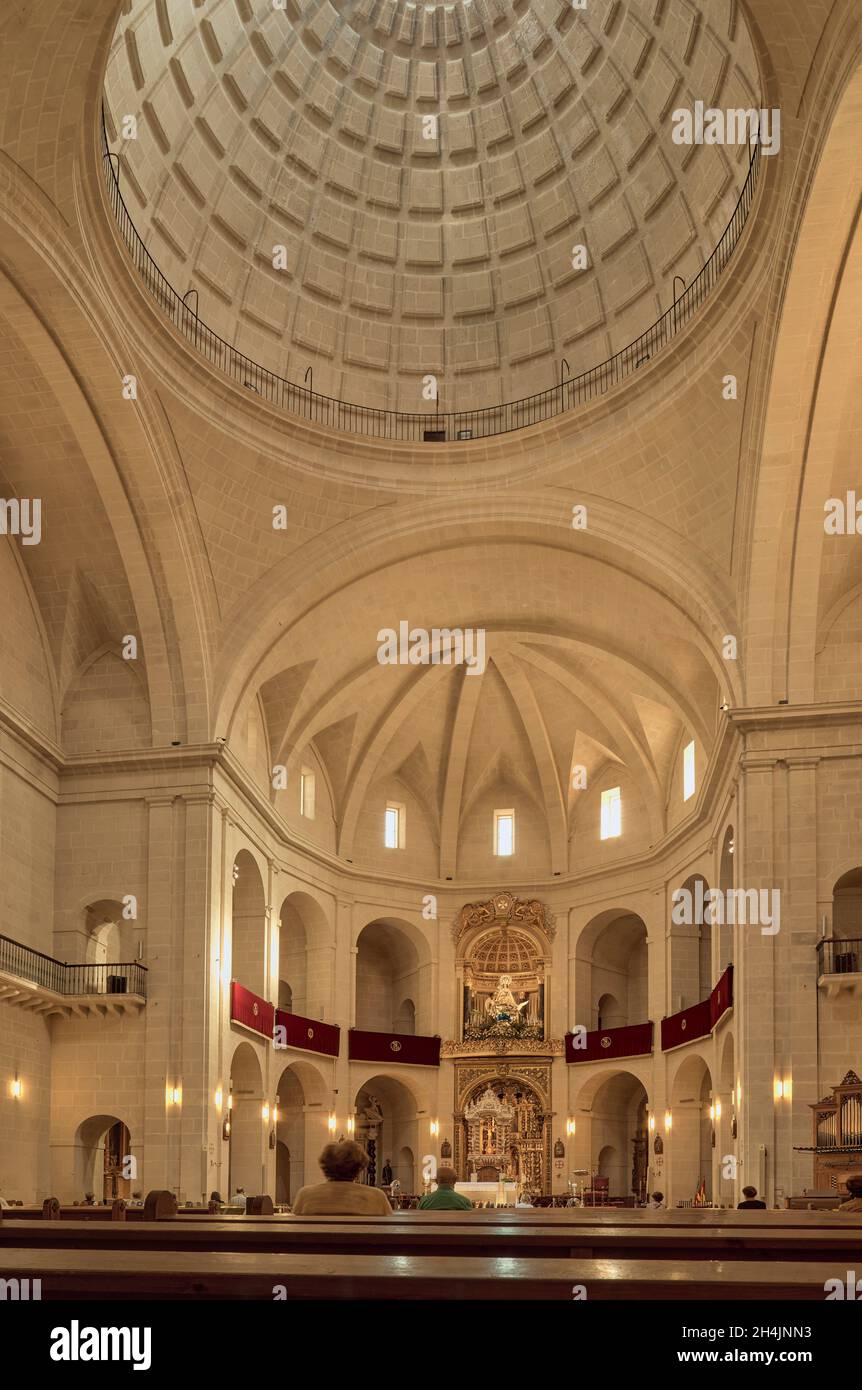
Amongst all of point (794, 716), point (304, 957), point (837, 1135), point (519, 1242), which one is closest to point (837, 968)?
point (837, 1135)

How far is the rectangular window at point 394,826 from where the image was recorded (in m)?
37.6

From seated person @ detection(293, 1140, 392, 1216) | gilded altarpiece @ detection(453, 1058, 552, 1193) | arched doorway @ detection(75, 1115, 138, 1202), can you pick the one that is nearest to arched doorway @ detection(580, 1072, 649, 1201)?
gilded altarpiece @ detection(453, 1058, 552, 1193)

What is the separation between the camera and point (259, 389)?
27359 millimetres

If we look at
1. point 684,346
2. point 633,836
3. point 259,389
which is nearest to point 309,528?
point 259,389

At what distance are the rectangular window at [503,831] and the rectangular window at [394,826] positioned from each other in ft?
8.19

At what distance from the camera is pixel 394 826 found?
124 ft

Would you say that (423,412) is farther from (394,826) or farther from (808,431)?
(394,826)

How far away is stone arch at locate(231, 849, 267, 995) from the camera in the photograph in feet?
102

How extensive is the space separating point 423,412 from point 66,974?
13.0 m
